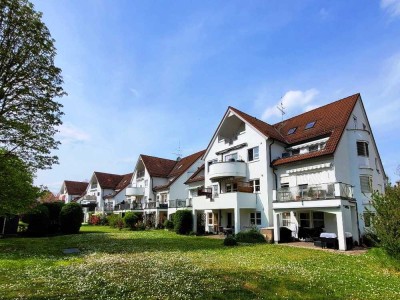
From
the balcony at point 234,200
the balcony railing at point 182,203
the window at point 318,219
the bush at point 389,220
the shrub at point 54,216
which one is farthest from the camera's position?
the balcony railing at point 182,203

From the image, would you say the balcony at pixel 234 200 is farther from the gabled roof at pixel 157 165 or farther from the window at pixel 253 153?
the gabled roof at pixel 157 165

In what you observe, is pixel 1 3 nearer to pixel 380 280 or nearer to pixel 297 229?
pixel 380 280

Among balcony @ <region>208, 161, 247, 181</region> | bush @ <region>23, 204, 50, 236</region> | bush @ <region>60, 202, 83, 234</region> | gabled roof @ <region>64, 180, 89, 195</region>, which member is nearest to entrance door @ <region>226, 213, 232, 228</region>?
balcony @ <region>208, 161, 247, 181</region>

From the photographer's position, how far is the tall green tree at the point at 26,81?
1456cm

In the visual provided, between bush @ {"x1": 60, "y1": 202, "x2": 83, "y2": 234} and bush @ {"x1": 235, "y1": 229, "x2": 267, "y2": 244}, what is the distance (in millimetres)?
18461

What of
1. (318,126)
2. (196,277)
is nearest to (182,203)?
(318,126)

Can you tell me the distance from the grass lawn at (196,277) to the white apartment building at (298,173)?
23.1 feet

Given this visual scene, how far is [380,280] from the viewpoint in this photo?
10555 millimetres

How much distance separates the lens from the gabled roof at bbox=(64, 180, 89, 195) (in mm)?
76062

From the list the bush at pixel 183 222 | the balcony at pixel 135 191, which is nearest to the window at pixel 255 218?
the bush at pixel 183 222

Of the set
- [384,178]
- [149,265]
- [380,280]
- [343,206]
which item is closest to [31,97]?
[149,265]

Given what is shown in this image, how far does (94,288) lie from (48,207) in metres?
26.7

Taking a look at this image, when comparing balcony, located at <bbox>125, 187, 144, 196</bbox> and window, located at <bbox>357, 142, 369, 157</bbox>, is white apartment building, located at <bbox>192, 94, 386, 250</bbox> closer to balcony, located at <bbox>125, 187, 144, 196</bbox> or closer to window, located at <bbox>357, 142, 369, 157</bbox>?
window, located at <bbox>357, 142, 369, 157</bbox>

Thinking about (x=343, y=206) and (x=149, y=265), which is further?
(x=343, y=206)
